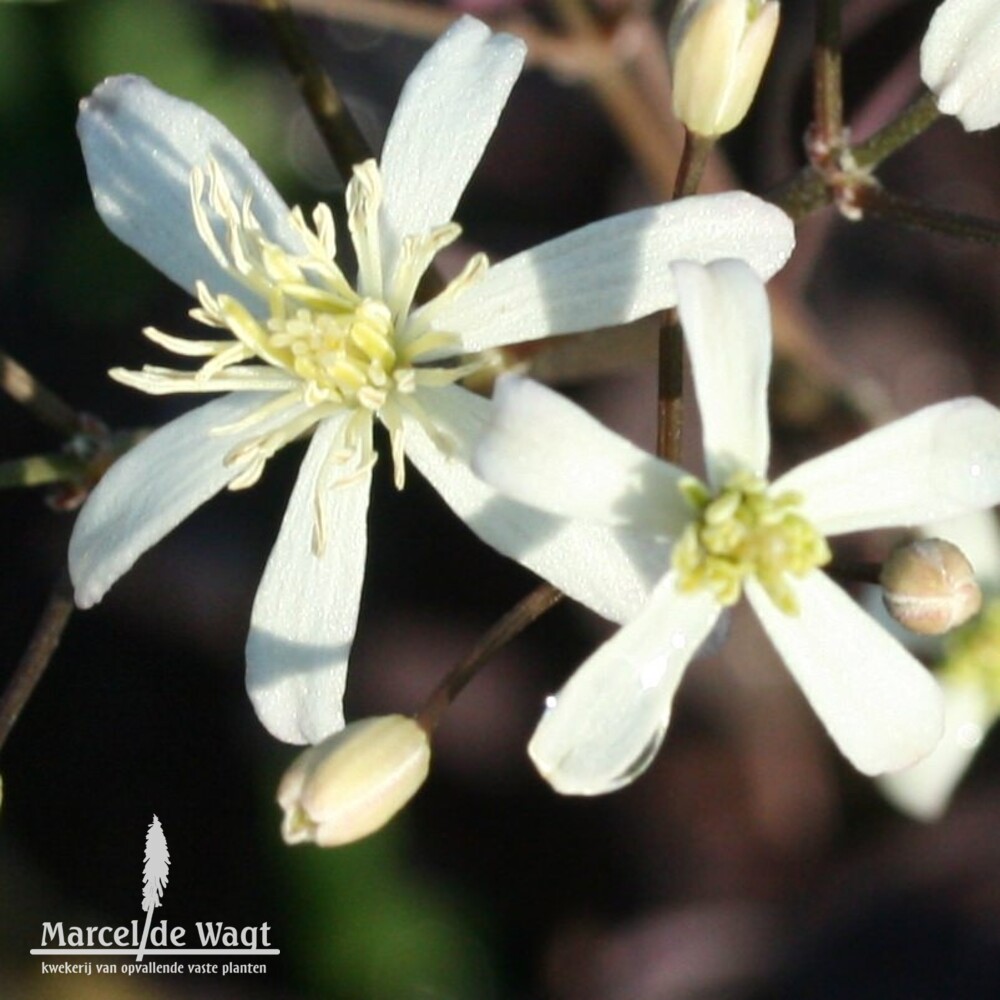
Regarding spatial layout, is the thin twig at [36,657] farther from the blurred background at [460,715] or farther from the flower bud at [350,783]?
the blurred background at [460,715]

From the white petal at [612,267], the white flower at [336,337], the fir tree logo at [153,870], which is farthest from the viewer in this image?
the fir tree logo at [153,870]

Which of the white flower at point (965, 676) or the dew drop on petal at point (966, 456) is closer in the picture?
the dew drop on petal at point (966, 456)

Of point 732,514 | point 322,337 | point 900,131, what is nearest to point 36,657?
point 322,337

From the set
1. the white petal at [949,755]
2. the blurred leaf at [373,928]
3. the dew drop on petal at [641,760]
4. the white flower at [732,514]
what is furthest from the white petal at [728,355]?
the blurred leaf at [373,928]

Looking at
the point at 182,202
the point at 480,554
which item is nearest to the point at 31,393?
the point at 182,202

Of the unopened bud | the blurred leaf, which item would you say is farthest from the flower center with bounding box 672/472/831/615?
the blurred leaf
